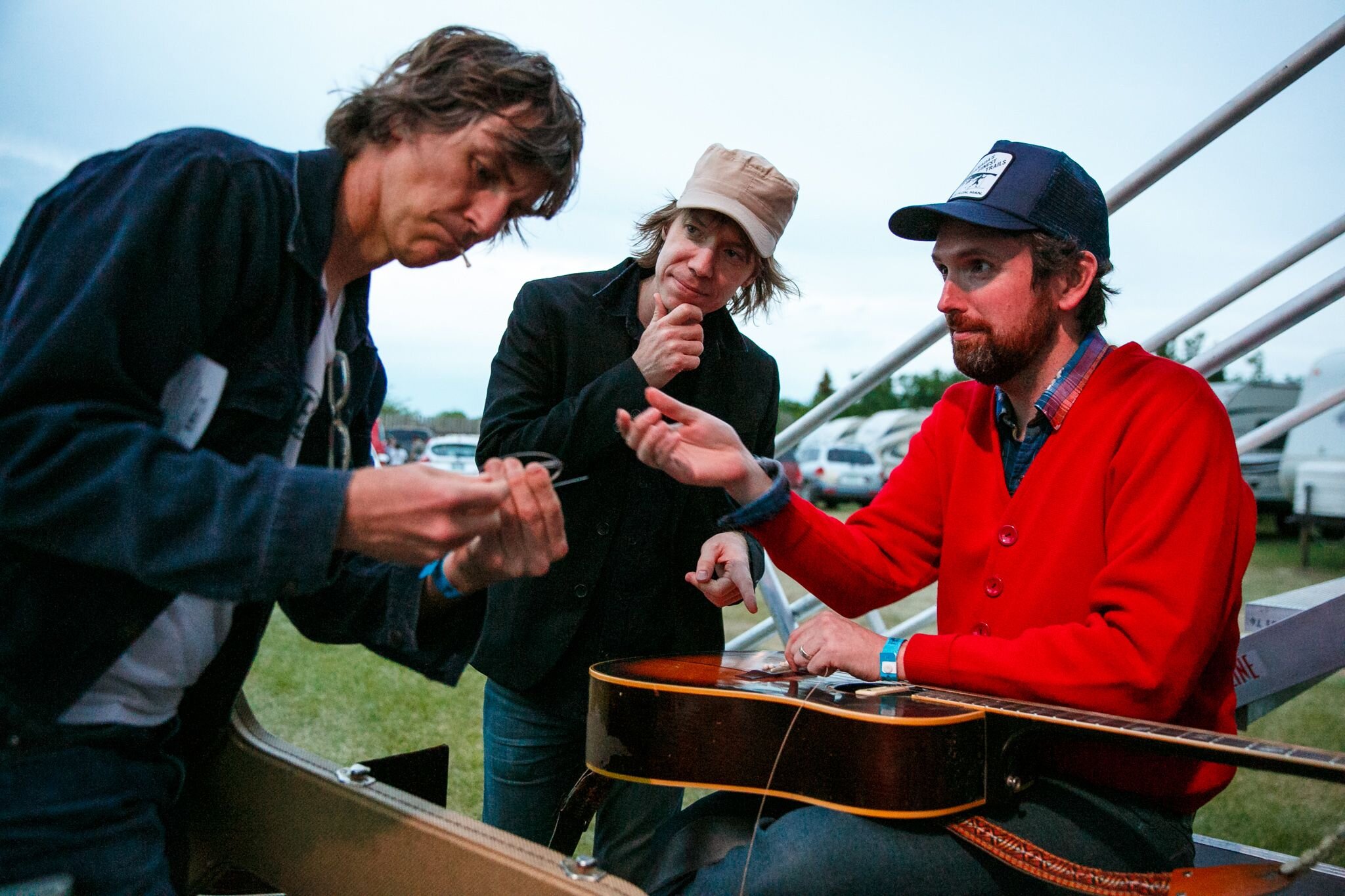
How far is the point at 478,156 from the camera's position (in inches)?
52.8

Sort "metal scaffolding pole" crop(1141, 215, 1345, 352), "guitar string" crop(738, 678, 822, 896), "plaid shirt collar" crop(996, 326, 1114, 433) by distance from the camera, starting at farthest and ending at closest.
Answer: "metal scaffolding pole" crop(1141, 215, 1345, 352) < "plaid shirt collar" crop(996, 326, 1114, 433) < "guitar string" crop(738, 678, 822, 896)

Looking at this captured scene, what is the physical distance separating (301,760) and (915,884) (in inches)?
39.4

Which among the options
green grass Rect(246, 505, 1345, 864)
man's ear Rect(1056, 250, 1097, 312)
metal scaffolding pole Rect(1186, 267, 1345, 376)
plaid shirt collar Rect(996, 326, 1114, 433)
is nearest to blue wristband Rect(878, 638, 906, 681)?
plaid shirt collar Rect(996, 326, 1114, 433)

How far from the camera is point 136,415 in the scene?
103cm

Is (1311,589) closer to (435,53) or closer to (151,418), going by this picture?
(435,53)

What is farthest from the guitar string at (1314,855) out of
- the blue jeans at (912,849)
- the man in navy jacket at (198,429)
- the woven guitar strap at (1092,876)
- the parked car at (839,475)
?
the parked car at (839,475)

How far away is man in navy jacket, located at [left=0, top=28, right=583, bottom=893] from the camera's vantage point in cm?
99

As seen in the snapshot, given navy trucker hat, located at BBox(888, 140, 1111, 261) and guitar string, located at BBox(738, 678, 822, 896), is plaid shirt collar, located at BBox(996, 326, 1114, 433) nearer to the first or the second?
navy trucker hat, located at BBox(888, 140, 1111, 261)

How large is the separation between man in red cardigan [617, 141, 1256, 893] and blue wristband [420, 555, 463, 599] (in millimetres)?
441

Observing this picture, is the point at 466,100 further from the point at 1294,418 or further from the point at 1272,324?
the point at 1294,418

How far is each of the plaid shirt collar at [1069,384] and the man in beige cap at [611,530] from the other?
2.23ft

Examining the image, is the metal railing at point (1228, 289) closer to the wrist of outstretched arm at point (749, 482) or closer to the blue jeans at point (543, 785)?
the wrist of outstretched arm at point (749, 482)

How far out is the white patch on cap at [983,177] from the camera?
2021mm

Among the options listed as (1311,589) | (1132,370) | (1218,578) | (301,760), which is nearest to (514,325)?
(301,760)
